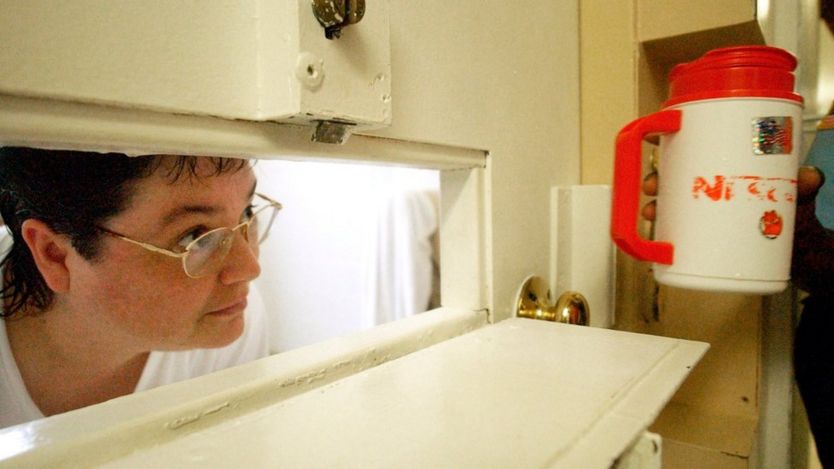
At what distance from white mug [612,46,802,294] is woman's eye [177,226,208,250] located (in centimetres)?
65

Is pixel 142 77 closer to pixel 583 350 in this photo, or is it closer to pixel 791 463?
pixel 583 350

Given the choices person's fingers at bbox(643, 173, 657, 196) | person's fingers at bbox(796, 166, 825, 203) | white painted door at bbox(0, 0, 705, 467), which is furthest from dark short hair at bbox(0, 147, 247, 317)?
person's fingers at bbox(796, 166, 825, 203)

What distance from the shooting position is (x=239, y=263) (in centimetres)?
81

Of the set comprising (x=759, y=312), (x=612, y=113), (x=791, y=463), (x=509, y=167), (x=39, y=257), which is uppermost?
(x=612, y=113)

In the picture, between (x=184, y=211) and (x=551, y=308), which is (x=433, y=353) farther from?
(x=184, y=211)

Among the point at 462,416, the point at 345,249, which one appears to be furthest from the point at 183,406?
the point at 345,249

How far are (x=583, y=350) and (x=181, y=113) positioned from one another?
409mm

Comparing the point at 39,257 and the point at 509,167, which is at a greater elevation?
the point at 509,167

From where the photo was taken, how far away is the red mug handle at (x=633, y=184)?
490mm

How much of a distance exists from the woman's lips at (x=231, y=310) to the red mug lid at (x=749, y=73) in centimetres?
83

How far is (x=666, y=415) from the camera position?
2.68 feet

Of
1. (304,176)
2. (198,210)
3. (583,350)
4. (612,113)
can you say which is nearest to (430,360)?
(583,350)

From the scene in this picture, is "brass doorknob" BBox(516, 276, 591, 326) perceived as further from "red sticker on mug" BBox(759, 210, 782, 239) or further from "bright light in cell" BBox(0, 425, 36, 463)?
"bright light in cell" BBox(0, 425, 36, 463)

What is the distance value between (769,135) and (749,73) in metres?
0.07
